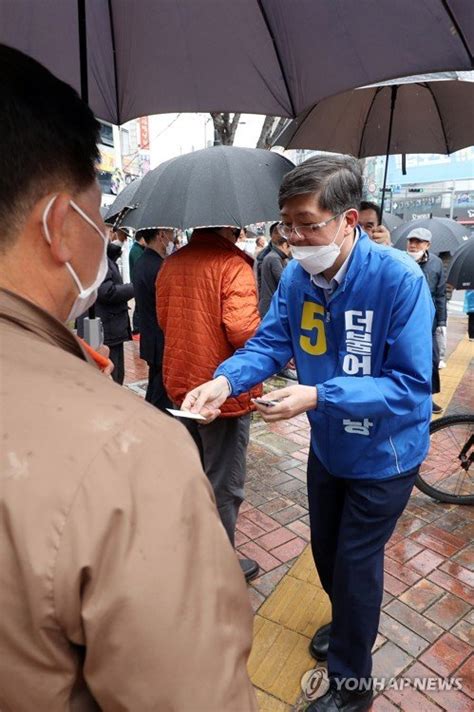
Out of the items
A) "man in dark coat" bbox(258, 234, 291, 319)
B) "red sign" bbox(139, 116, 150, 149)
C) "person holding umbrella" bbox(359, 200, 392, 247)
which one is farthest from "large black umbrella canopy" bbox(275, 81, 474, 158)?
"red sign" bbox(139, 116, 150, 149)

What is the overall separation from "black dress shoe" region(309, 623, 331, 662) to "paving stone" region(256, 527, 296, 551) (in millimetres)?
790

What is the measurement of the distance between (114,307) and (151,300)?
87 cm

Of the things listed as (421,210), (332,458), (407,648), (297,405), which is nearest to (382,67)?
(297,405)

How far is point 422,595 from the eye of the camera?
107 inches

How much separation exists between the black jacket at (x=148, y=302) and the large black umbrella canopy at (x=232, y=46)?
1.14 m

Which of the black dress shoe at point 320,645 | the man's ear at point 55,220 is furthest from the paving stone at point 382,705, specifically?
the man's ear at point 55,220

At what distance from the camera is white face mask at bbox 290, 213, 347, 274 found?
6.11 feet

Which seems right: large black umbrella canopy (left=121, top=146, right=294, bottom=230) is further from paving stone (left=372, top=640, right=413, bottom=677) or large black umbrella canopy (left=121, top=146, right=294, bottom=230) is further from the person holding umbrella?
paving stone (left=372, top=640, right=413, bottom=677)

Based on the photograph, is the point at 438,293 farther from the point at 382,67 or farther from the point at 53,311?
the point at 53,311

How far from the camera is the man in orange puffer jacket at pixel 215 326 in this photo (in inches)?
97.2

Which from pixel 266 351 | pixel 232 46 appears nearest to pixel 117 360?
pixel 266 351

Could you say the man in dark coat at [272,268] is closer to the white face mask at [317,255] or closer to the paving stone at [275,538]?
the paving stone at [275,538]

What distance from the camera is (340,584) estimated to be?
193 centimetres

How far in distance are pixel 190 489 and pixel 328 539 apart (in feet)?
5.52
